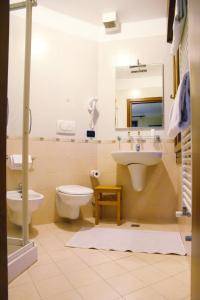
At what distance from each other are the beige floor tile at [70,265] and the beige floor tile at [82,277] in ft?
0.13

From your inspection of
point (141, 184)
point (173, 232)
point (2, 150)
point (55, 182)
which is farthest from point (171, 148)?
point (2, 150)

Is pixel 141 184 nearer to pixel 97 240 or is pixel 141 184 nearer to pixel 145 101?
pixel 97 240

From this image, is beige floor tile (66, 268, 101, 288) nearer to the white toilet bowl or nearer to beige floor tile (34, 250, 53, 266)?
beige floor tile (34, 250, 53, 266)

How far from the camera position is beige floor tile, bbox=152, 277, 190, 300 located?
1.26m

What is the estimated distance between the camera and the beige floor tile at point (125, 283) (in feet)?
4.31

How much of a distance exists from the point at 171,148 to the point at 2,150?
2.45 metres

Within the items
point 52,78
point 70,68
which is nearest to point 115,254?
point 52,78

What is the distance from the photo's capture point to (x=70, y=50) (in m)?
2.90

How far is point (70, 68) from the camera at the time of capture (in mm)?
2898

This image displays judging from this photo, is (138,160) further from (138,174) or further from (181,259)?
(181,259)

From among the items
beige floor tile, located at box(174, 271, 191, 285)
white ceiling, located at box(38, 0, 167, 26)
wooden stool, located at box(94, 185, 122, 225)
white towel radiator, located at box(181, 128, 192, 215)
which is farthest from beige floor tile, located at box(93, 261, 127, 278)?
white ceiling, located at box(38, 0, 167, 26)

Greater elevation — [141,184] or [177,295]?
[141,184]

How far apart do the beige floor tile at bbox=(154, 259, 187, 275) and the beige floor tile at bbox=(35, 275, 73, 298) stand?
65 centimetres

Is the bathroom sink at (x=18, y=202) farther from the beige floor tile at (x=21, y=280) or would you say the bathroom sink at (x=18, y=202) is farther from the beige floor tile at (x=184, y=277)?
the beige floor tile at (x=184, y=277)
